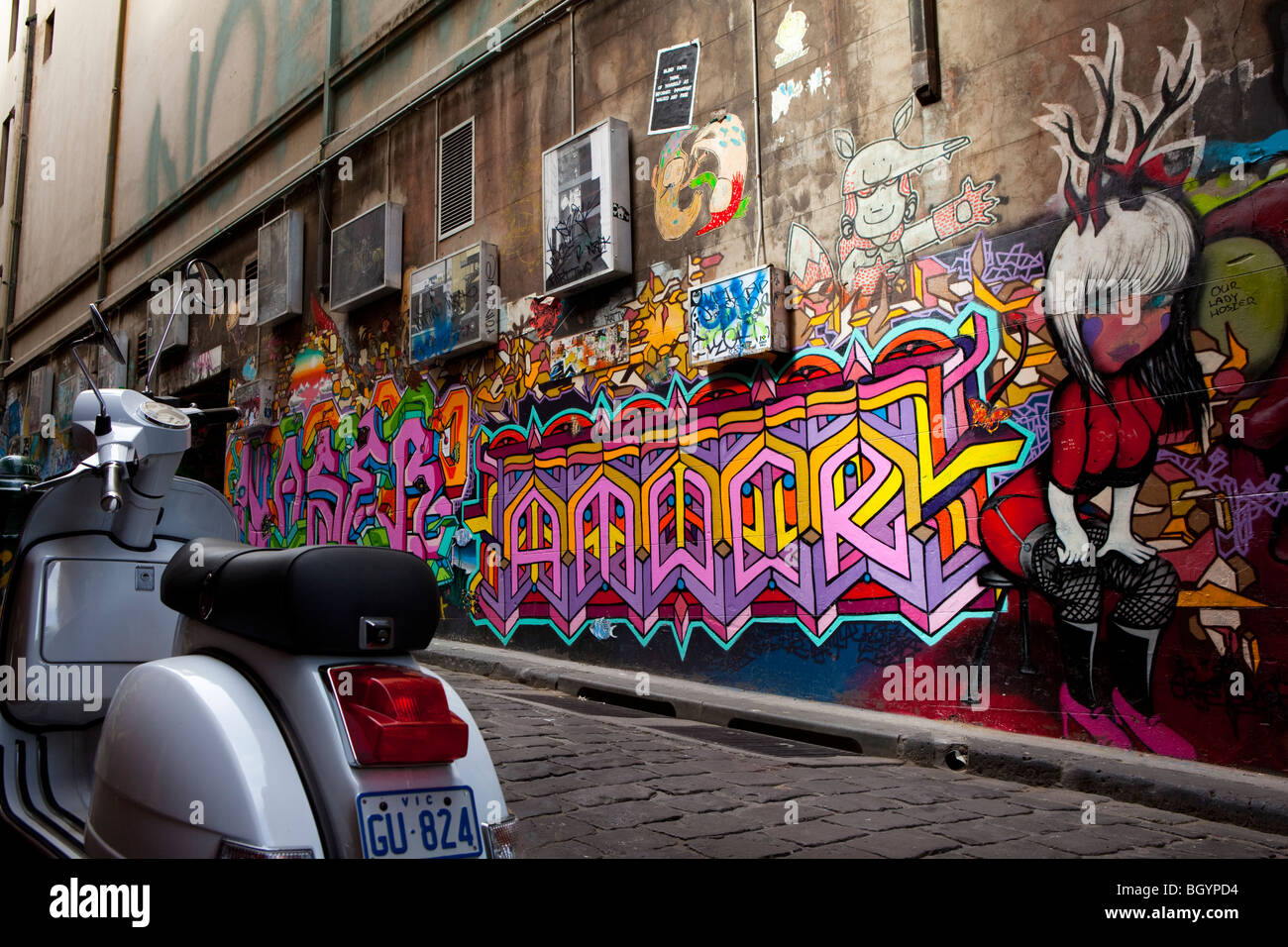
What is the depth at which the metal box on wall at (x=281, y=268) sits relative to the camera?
11.8 meters

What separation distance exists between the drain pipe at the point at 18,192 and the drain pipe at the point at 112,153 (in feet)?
18.1

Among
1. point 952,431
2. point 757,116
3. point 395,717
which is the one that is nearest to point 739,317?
point 757,116

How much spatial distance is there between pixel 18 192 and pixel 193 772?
24.0m

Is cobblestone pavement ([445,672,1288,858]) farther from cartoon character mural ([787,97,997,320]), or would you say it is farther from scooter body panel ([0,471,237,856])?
cartoon character mural ([787,97,997,320])

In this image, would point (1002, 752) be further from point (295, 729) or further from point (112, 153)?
point (112, 153)

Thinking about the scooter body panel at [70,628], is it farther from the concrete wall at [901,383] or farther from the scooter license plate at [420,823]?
the concrete wall at [901,383]

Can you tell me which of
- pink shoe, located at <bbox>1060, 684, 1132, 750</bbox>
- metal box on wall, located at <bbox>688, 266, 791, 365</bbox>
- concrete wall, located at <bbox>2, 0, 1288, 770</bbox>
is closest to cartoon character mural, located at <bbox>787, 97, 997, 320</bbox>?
concrete wall, located at <bbox>2, 0, 1288, 770</bbox>

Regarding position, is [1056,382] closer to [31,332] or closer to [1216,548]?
[1216,548]

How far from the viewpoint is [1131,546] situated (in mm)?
4922

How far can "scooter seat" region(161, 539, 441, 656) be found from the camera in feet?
6.30

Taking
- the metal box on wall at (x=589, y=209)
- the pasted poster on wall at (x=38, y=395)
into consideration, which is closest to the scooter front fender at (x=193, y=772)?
the metal box on wall at (x=589, y=209)

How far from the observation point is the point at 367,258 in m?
10.5

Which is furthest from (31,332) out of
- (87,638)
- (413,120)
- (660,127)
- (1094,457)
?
(1094,457)

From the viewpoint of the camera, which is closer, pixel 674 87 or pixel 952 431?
pixel 952 431
